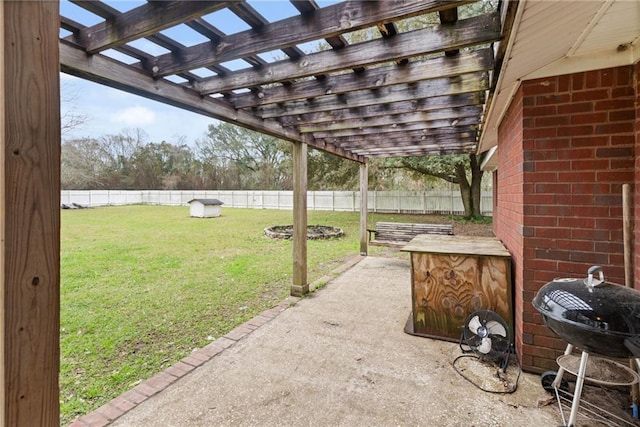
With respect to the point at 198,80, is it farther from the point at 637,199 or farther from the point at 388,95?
the point at 637,199

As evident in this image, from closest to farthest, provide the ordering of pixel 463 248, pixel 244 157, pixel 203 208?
pixel 463 248 → pixel 203 208 → pixel 244 157

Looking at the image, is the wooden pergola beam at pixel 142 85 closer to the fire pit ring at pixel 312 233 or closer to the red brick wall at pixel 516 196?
the red brick wall at pixel 516 196

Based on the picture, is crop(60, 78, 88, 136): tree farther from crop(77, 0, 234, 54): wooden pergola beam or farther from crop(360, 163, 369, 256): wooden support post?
crop(77, 0, 234, 54): wooden pergola beam

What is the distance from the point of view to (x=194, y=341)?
120 inches

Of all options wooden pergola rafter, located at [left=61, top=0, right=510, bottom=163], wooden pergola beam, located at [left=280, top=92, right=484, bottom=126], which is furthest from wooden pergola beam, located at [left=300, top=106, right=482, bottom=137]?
wooden pergola rafter, located at [left=61, top=0, right=510, bottom=163]

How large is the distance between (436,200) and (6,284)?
53.9 ft

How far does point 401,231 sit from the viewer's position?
676cm

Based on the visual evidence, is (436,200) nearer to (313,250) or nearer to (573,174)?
(313,250)

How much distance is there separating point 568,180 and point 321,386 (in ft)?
7.89

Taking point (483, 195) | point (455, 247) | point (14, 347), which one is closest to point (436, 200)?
point (483, 195)

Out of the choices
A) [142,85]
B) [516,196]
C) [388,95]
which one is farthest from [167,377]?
[516,196]

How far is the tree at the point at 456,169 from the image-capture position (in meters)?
11.5

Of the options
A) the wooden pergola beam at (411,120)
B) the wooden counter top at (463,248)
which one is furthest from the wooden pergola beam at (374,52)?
the wooden counter top at (463,248)

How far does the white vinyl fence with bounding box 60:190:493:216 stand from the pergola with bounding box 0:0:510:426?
1170 centimetres
